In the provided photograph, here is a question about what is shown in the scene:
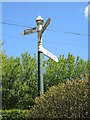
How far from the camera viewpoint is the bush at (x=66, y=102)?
411cm

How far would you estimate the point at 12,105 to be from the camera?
44.3 ft

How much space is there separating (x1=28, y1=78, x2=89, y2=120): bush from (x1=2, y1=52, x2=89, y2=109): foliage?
8.31 meters

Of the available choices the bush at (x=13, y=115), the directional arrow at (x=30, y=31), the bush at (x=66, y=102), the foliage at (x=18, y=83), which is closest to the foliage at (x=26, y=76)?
the foliage at (x=18, y=83)

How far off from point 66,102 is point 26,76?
9340 mm

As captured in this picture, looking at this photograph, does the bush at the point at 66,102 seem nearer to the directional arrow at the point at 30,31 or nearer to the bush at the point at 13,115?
the directional arrow at the point at 30,31

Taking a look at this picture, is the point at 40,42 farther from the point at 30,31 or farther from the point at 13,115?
the point at 13,115

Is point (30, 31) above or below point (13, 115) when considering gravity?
above

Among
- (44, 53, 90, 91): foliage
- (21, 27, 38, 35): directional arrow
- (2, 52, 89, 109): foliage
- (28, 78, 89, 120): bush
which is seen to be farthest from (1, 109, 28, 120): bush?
(28, 78, 89, 120): bush

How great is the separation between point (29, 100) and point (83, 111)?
30.7 ft

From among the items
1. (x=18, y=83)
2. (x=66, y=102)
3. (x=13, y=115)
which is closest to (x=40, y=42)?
(x=66, y=102)

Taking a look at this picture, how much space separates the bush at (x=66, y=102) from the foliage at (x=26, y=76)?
27.3 feet

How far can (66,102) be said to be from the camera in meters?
4.34

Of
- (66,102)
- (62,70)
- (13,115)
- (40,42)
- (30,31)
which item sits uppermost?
(30,31)

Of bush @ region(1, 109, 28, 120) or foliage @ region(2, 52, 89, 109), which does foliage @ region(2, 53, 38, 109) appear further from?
bush @ region(1, 109, 28, 120)
